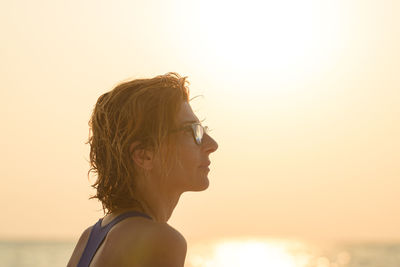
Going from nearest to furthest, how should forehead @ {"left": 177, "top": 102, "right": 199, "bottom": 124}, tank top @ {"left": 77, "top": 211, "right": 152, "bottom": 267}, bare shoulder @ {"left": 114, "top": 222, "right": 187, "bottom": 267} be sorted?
bare shoulder @ {"left": 114, "top": 222, "right": 187, "bottom": 267} < tank top @ {"left": 77, "top": 211, "right": 152, "bottom": 267} < forehead @ {"left": 177, "top": 102, "right": 199, "bottom": 124}

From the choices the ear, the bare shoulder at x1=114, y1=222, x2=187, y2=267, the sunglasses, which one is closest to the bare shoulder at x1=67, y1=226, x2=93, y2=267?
the ear

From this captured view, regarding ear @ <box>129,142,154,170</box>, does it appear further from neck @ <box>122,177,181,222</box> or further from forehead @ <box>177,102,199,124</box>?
forehead @ <box>177,102,199,124</box>

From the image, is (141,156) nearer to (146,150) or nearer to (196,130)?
(146,150)

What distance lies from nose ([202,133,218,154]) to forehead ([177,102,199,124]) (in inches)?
3.8

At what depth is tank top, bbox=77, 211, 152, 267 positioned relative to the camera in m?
3.13

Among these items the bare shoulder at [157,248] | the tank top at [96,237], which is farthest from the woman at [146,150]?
the bare shoulder at [157,248]

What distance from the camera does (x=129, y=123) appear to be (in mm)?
3275

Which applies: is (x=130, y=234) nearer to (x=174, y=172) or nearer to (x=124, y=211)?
(x=124, y=211)

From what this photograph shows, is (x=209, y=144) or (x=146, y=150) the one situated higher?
(x=209, y=144)

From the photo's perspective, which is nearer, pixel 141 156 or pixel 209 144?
pixel 141 156

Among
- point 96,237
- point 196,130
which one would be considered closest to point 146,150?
point 196,130

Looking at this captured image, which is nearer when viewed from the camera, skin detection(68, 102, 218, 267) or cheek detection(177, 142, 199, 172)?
skin detection(68, 102, 218, 267)

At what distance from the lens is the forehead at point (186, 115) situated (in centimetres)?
341

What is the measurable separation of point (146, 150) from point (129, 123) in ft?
0.50
